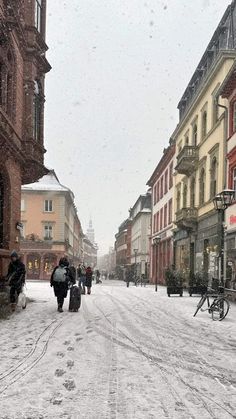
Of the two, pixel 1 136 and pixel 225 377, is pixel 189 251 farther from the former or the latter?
pixel 225 377

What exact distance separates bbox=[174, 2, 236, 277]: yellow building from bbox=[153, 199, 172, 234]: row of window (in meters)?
5.62

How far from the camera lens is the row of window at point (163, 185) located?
4184 centimetres

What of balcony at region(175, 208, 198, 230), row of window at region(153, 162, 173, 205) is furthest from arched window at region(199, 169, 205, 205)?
row of window at region(153, 162, 173, 205)

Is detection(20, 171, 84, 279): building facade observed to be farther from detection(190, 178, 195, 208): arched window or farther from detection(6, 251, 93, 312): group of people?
detection(6, 251, 93, 312): group of people

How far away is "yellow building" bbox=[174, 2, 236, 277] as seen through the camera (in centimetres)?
2405

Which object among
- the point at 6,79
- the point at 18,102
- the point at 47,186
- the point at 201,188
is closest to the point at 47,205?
the point at 47,186

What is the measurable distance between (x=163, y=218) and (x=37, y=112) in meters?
27.9

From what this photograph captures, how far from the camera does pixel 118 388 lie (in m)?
5.39

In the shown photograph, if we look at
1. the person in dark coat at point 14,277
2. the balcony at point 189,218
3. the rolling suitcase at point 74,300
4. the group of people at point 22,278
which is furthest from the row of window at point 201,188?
the person in dark coat at point 14,277

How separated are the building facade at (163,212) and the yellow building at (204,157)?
4.54m

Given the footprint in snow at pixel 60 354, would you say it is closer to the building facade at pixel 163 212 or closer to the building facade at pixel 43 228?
the building facade at pixel 163 212

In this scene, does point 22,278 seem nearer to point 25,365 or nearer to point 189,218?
point 25,365

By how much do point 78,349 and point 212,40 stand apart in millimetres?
23630

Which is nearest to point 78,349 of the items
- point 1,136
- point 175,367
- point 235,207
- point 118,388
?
point 175,367
